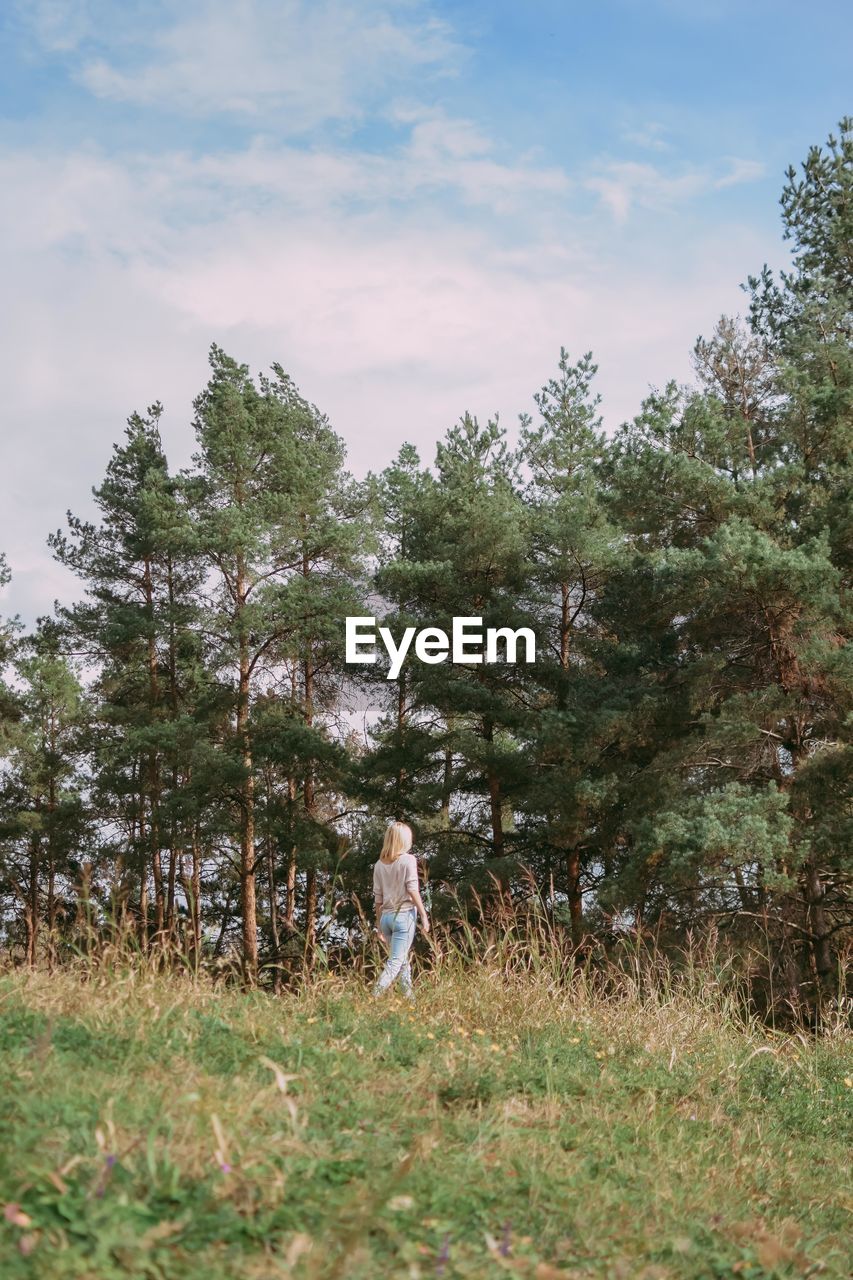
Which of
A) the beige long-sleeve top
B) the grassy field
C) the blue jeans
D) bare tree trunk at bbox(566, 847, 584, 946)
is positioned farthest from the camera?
bare tree trunk at bbox(566, 847, 584, 946)

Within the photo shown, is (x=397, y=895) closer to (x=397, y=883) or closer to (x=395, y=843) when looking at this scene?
(x=397, y=883)

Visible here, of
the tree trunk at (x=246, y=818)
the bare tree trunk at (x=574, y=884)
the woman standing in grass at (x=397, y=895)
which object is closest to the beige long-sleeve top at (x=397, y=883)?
the woman standing in grass at (x=397, y=895)

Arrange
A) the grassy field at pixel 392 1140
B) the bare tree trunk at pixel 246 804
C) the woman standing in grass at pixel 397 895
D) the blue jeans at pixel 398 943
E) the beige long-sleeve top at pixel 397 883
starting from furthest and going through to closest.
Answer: the bare tree trunk at pixel 246 804 → the beige long-sleeve top at pixel 397 883 → the woman standing in grass at pixel 397 895 → the blue jeans at pixel 398 943 → the grassy field at pixel 392 1140

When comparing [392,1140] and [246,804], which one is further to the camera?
[246,804]

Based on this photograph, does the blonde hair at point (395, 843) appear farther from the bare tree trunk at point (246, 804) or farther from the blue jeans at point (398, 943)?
the bare tree trunk at point (246, 804)

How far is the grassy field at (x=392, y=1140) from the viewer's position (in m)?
2.91

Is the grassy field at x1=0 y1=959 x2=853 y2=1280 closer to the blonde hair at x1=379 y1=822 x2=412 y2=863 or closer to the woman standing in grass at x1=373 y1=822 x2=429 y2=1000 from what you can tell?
the woman standing in grass at x1=373 y1=822 x2=429 y2=1000

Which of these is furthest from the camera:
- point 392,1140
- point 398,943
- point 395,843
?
point 395,843

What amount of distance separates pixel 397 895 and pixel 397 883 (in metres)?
0.09

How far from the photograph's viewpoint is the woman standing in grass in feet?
28.6

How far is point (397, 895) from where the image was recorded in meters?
9.17

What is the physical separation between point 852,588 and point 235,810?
14102 millimetres

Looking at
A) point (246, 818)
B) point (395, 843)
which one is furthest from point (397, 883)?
point (246, 818)

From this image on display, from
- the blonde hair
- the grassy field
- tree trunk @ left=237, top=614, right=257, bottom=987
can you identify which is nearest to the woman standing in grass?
the blonde hair
